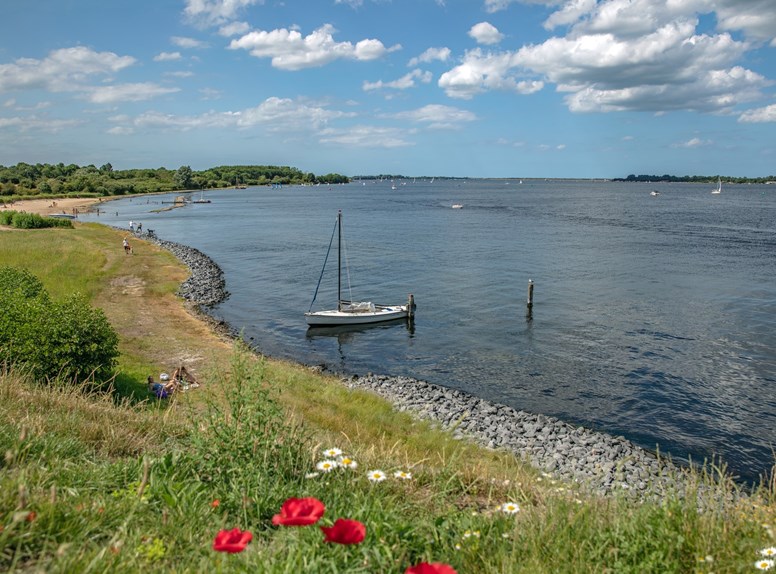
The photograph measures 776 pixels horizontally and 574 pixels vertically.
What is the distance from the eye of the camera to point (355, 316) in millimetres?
35125

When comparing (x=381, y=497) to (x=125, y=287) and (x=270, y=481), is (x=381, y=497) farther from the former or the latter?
(x=125, y=287)

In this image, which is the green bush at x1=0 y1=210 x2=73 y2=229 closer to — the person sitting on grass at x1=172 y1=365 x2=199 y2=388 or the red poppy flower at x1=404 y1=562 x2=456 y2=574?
the person sitting on grass at x1=172 y1=365 x2=199 y2=388

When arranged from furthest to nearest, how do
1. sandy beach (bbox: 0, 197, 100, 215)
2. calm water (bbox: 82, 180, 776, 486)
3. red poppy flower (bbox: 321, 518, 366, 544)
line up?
sandy beach (bbox: 0, 197, 100, 215), calm water (bbox: 82, 180, 776, 486), red poppy flower (bbox: 321, 518, 366, 544)

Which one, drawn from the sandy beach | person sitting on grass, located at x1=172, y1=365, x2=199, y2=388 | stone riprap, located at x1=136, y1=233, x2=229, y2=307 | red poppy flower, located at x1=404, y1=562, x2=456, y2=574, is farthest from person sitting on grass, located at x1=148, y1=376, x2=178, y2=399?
the sandy beach

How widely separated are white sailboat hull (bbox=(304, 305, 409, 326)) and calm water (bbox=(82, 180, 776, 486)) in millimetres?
743

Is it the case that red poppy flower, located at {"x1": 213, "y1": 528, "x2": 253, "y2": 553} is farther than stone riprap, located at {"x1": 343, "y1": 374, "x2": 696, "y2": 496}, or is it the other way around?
stone riprap, located at {"x1": 343, "y1": 374, "x2": 696, "y2": 496}

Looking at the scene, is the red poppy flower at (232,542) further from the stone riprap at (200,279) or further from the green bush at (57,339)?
the stone riprap at (200,279)

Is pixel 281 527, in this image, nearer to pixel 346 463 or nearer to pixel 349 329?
pixel 346 463

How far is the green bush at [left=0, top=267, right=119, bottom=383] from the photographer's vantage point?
1539cm

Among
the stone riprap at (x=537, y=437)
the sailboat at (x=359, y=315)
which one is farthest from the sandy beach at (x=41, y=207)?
the stone riprap at (x=537, y=437)

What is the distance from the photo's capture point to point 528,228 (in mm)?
85875

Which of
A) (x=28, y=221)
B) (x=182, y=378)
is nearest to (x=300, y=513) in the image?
(x=182, y=378)

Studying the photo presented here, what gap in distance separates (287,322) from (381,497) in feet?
103

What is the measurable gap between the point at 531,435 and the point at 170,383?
12094mm
